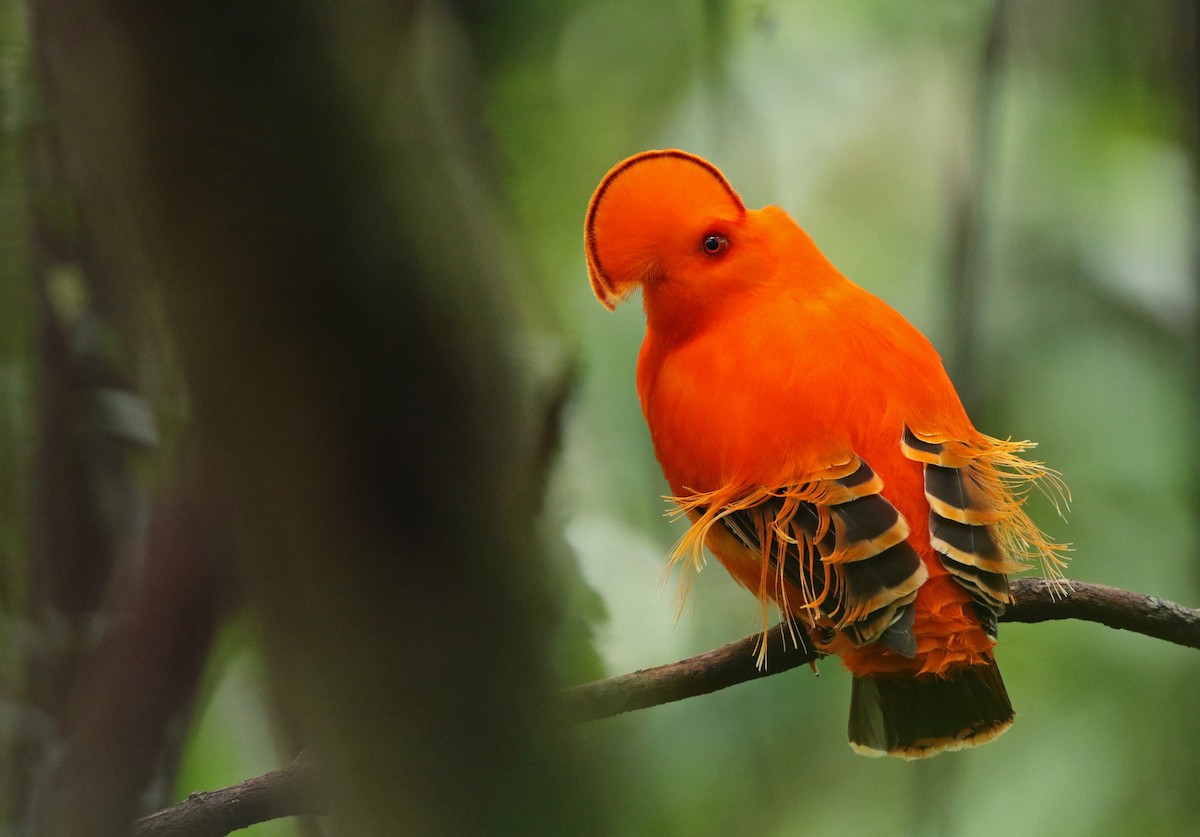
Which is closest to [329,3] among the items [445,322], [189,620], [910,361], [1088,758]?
[445,322]

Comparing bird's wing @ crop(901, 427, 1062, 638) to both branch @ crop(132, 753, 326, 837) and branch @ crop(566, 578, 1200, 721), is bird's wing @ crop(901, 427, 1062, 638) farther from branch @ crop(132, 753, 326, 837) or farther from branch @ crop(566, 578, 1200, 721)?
branch @ crop(132, 753, 326, 837)

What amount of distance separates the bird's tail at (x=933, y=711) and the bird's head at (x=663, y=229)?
336 millimetres

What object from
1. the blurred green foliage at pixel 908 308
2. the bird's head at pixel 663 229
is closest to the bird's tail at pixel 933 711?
the blurred green foliage at pixel 908 308

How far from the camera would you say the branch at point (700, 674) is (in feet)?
2.14

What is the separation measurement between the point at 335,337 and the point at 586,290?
0.80m

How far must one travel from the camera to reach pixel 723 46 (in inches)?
42.4

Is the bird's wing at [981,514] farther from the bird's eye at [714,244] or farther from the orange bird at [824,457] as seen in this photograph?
the bird's eye at [714,244]

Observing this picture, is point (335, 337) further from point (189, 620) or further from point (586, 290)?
point (586, 290)

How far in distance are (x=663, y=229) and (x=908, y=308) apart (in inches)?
23.9

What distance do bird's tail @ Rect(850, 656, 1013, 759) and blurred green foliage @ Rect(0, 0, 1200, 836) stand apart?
0.66 feet

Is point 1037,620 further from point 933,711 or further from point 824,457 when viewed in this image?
point 824,457

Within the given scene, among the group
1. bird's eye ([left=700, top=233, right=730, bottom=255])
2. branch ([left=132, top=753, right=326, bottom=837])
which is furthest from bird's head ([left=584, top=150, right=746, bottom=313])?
branch ([left=132, top=753, right=326, bottom=837])

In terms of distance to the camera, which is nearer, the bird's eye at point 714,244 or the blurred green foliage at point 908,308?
the bird's eye at point 714,244

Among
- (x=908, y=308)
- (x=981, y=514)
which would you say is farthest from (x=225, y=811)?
(x=908, y=308)
